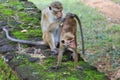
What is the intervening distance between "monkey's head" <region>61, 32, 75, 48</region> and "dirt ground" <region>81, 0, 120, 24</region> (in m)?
9.24

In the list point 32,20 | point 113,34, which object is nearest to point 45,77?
point 32,20

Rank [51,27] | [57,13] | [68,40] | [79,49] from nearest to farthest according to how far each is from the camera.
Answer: [68,40], [57,13], [51,27], [79,49]

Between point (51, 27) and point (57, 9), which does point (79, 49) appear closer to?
point (51, 27)

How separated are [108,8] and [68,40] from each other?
40.0 ft

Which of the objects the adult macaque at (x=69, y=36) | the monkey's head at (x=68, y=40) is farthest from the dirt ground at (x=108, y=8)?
the monkey's head at (x=68, y=40)

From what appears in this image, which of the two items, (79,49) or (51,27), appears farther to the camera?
(79,49)

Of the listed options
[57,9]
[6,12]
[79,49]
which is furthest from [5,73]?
[79,49]

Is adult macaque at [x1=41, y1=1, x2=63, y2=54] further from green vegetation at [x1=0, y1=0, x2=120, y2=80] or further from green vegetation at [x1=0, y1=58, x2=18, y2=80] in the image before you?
green vegetation at [x1=0, y1=58, x2=18, y2=80]

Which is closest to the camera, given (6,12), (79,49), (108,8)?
(6,12)

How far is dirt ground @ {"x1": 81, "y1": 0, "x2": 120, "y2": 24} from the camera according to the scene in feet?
45.1

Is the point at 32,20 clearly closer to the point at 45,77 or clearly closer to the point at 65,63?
the point at 65,63

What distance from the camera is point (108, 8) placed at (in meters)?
15.7

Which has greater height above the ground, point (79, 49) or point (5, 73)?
point (5, 73)

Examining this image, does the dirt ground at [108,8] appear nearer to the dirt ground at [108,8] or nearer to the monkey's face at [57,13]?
the dirt ground at [108,8]
